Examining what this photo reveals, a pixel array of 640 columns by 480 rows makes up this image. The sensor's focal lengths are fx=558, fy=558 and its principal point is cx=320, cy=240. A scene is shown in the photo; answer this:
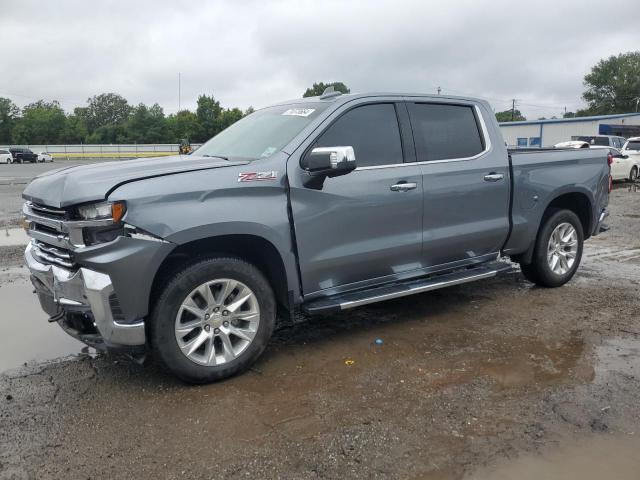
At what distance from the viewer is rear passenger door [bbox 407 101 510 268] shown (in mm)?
4758

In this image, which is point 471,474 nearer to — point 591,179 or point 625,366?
point 625,366

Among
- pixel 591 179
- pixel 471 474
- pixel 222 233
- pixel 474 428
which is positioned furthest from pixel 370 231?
pixel 591 179

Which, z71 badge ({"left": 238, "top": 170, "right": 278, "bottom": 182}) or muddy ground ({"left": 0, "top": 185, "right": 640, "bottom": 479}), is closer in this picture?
muddy ground ({"left": 0, "top": 185, "right": 640, "bottom": 479})

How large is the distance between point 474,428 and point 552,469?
1.59 ft

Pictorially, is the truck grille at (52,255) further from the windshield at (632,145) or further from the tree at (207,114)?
Answer: the tree at (207,114)

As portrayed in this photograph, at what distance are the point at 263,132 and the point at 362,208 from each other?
109cm

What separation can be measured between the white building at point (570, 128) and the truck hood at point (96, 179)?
47.3 m

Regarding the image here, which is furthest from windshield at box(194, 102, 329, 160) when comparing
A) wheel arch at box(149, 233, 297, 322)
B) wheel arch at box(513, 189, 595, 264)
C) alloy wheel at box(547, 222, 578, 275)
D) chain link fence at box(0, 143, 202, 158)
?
Result: chain link fence at box(0, 143, 202, 158)

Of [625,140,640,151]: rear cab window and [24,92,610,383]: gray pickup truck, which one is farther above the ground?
[24,92,610,383]: gray pickup truck

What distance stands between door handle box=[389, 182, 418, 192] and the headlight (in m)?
2.09

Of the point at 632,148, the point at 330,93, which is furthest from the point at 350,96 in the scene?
the point at 632,148

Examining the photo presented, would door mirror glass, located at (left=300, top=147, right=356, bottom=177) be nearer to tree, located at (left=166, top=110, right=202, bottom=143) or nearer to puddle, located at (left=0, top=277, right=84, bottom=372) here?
puddle, located at (left=0, top=277, right=84, bottom=372)

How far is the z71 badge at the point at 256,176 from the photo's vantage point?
3793 mm

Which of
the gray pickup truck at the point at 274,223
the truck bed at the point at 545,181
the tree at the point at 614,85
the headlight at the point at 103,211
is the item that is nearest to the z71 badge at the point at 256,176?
the gray pickup truck at the point at 274,223
